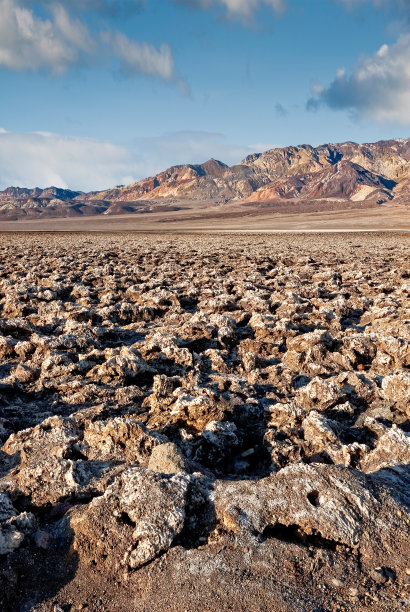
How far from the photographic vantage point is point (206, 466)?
11.4 ft

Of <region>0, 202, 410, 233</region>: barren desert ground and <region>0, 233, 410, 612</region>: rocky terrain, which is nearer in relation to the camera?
<region>0, 233, 410, 612</region>: rocky terrain

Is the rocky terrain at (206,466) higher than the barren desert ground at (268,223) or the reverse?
higher

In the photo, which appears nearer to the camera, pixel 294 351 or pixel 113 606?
pixel 113 606

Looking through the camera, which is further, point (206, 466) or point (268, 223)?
point (268, 223)

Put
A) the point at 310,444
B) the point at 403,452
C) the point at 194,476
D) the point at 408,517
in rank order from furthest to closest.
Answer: the point at 310,444
the point at 403,452
the point at 194,476
the point at 408,517

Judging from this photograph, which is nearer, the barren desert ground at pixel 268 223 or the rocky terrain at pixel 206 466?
the rocky terrain at pixel 206 466

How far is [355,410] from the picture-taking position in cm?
438

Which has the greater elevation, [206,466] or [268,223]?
[206,466]

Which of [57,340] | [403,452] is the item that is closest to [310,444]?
[403,452]

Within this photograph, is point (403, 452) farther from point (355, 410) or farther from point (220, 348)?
point (220, 348)

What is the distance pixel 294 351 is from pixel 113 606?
4.25m

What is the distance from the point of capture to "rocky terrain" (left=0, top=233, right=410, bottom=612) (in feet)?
7.16

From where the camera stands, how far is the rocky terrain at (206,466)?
2.18 meters

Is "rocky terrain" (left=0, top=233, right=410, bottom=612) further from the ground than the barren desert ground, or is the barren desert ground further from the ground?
"rocky terrain" (left=0, top=233, right=410, bottom=612)
